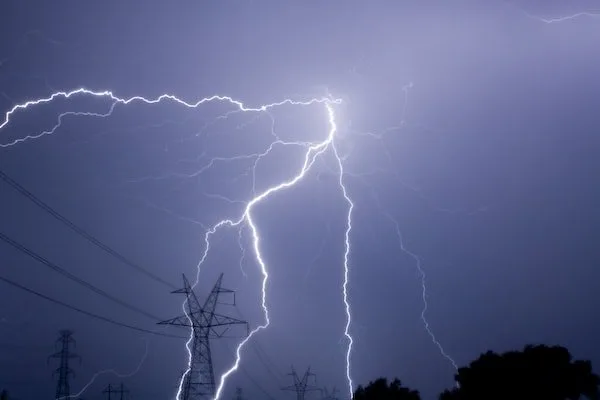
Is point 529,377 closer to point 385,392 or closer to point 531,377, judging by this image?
point 531,377

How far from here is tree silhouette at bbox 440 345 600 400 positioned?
21.2m

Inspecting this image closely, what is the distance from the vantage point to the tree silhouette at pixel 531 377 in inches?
835

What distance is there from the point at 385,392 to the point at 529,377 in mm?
8280

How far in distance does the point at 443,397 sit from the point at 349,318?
625cm

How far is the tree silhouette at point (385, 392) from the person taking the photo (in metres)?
27.3

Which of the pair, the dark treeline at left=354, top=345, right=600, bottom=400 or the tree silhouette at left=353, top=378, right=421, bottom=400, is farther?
the tree silhouette at left=353, top=378, right=421, bottom=400

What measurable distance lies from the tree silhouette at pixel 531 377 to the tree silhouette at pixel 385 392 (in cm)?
408

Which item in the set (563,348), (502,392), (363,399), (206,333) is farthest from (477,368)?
(206,333)

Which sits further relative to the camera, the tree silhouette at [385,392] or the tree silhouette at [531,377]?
the tree silhouette at [385,392]

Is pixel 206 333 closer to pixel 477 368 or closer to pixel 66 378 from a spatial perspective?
pixel 477 368

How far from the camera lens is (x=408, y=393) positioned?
1088 inches

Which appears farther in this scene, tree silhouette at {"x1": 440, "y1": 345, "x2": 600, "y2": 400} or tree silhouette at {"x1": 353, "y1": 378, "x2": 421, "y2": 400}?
tree silhouette at {"x1": 353, "y1": 378, "x2": 421, "y2": 400}

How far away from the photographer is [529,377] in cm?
2142

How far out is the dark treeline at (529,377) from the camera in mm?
21219
